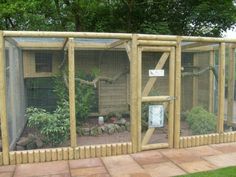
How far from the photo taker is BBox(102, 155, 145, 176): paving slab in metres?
4.07

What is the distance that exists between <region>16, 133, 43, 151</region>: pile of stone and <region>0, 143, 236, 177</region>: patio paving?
1.10ft

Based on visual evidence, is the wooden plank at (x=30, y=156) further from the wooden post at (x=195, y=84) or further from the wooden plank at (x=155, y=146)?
the wooden post at (x=195, y=84)

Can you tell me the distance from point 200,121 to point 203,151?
60cm

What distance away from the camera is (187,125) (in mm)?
5379

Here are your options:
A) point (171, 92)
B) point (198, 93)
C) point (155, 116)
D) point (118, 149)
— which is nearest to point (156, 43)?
point (171, 92)

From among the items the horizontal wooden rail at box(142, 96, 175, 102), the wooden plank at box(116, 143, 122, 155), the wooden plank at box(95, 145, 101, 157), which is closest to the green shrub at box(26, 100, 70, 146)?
the wooden plank at box(95, 145, 101, 157)

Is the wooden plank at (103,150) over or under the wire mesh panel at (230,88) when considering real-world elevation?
under

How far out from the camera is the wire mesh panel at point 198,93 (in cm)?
532

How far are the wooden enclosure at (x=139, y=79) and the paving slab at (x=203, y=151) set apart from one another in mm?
134

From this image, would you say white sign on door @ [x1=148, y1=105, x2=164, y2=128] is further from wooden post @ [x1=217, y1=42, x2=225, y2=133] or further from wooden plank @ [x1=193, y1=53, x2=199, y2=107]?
wooden post @ [x1=217, y1=42, x2=225, y2=133]

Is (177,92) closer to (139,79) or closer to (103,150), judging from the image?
(139,79)

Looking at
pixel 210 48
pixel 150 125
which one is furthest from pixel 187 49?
pixel 150 125

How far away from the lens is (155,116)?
16.4ft

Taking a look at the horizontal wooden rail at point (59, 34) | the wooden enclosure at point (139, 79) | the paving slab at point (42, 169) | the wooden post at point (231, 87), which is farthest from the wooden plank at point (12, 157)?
the wooden post at point (231, 87)
